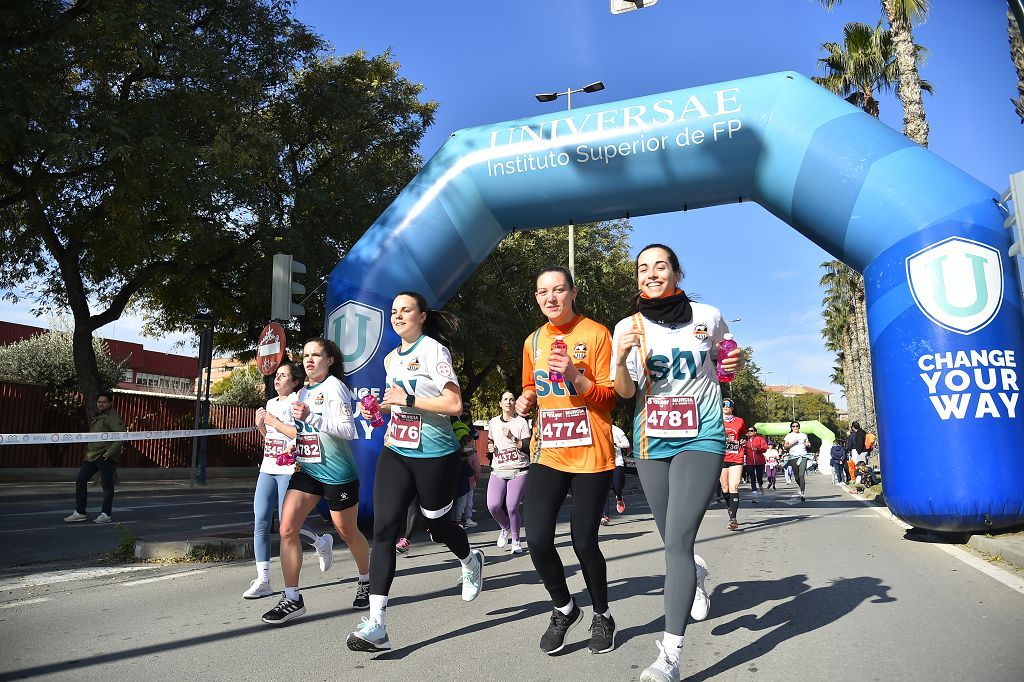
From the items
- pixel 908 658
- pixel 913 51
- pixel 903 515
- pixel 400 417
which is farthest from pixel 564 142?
pixel 913 51

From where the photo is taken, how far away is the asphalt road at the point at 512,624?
366 cm

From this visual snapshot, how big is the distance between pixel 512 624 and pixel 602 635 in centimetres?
84

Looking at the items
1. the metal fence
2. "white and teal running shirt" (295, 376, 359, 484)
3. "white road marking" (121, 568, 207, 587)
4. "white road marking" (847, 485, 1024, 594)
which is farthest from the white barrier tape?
the metal fence

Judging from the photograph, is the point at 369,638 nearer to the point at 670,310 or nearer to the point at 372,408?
the point at 372,408

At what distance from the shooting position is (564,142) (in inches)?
393

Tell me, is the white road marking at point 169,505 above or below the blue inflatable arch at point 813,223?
below

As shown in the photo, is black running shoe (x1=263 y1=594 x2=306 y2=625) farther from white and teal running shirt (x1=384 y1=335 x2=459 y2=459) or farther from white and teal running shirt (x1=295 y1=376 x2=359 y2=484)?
white and teal running shirt (x1=384 y1=335 x2=459 y2=459)

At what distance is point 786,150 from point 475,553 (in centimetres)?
643

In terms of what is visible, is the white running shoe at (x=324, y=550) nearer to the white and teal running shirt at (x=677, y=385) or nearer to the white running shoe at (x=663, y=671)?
the white and teal running shirt at (x=677, y=385)

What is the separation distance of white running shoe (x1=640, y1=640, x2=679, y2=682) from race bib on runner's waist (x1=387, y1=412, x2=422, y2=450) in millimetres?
1675

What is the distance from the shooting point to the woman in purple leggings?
806 centimetres

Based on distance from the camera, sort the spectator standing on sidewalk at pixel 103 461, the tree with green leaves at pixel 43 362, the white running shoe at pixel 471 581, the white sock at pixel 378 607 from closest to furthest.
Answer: the white sock at pixel 378 607
the white running shoe at pixel 471 581
the spectator standing on sidewalk at pixel 103 461
the tree with green leaves at pixel 43 362

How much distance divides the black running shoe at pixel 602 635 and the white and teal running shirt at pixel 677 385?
888 mm

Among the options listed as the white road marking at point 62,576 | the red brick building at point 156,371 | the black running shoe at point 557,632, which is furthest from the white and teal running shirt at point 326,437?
the red brick building at point 156,371
